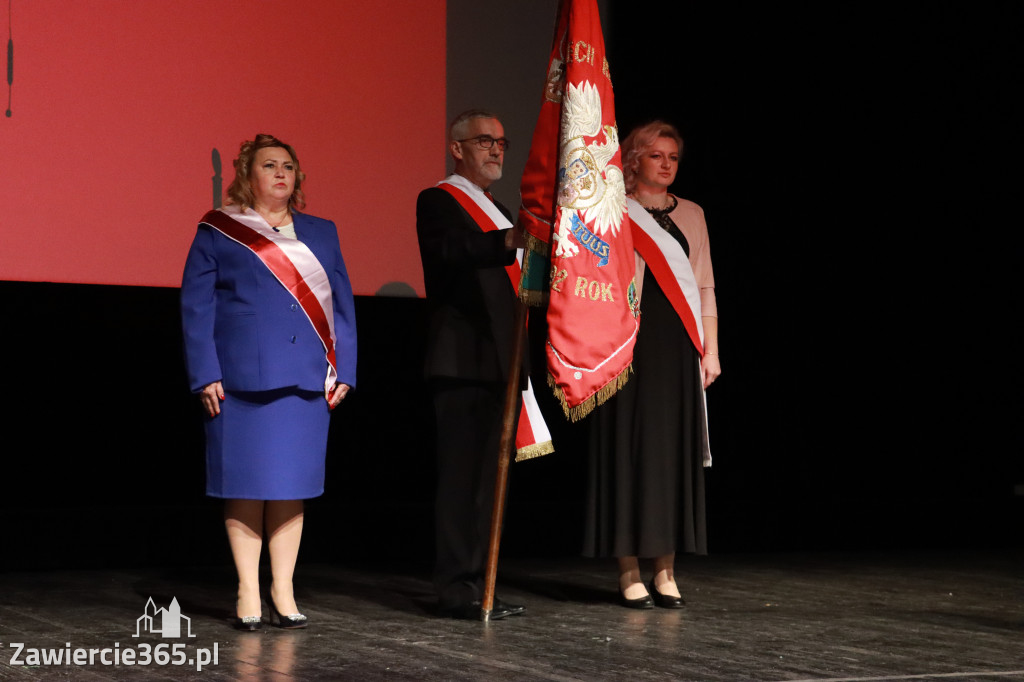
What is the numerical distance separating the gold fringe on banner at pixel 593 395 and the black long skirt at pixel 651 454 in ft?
0.94

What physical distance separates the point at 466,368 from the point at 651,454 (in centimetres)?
55

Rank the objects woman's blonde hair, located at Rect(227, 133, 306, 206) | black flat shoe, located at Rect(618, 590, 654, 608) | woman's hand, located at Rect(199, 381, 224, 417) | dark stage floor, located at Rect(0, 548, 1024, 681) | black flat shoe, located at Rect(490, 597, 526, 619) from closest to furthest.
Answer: dark stage floor, located at Rect(0, 548, 1024, 681), woman's hand, located at Rect(199, 381, 224, 417), woman's blonde hair, located at Rect(227, 133, 306, 206), black flat shoe, located at Rect(490, 597, 526, 619), black flat shoe, located at Rect(618, 590, 654, 608)

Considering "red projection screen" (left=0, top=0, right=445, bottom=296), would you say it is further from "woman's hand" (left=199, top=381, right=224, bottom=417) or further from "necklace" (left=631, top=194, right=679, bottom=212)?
"woman's hand" (left=199, top=381, right=224, bottom=417)

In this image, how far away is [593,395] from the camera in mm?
3385

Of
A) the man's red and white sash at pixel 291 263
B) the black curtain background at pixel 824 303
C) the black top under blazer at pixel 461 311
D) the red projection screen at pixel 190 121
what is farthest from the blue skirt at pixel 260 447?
the black curtain background at pixel 824 303

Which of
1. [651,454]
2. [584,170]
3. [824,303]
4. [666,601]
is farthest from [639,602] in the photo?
[824,303]

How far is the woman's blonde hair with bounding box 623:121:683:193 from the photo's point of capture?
3781 millimetres

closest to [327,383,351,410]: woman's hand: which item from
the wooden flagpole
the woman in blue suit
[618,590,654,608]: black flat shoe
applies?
the woman in blue suit

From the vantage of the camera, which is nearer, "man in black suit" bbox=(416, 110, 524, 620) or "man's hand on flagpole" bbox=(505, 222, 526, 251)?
"man's hand on flagpole" bbox=(505, 222, 526, 251)

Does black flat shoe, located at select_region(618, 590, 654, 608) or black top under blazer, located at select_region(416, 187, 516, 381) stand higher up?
black top under blazer, located at select_region(416, 187, 516, 381)

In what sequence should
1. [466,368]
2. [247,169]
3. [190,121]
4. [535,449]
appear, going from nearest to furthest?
[247,169] → [466,368] → [535,449] → [190,121]

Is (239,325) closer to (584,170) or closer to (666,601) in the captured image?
(584,170)

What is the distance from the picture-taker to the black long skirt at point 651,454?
368 cm

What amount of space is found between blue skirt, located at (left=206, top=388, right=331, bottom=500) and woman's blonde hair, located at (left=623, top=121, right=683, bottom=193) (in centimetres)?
108
